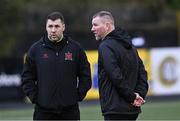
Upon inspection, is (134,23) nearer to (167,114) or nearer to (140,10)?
(140,10)

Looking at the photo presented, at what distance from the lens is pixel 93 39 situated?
32.0 meters

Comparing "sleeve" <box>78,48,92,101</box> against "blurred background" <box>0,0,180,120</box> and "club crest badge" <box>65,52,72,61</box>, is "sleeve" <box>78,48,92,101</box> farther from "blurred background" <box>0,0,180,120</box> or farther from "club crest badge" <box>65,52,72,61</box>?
"blurred background" <box>0,0,180,120</box>

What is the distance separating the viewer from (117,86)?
7.93 metres

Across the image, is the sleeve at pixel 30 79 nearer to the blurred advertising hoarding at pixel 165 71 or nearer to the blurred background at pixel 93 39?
the blurred background at pixel 93 39

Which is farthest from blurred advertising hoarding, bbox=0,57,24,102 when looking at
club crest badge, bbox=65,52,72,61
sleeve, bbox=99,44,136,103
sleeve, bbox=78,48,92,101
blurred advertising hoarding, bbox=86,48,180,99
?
sleeve, bbox=99,44,136,103

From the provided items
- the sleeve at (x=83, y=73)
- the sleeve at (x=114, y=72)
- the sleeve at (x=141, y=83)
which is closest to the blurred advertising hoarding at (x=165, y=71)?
the sleeve at (x=83, y=73)

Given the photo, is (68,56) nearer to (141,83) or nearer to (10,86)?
(141,83)

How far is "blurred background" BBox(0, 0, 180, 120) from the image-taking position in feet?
75.7

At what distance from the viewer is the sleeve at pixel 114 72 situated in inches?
311

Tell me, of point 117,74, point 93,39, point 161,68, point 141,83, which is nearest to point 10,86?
point 161,68

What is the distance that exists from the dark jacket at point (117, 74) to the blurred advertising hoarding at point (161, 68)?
646 inches

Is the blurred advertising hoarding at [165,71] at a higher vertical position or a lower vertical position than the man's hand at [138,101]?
lower

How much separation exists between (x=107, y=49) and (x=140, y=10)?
29.3m

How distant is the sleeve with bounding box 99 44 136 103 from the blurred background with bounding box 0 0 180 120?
8752mm
